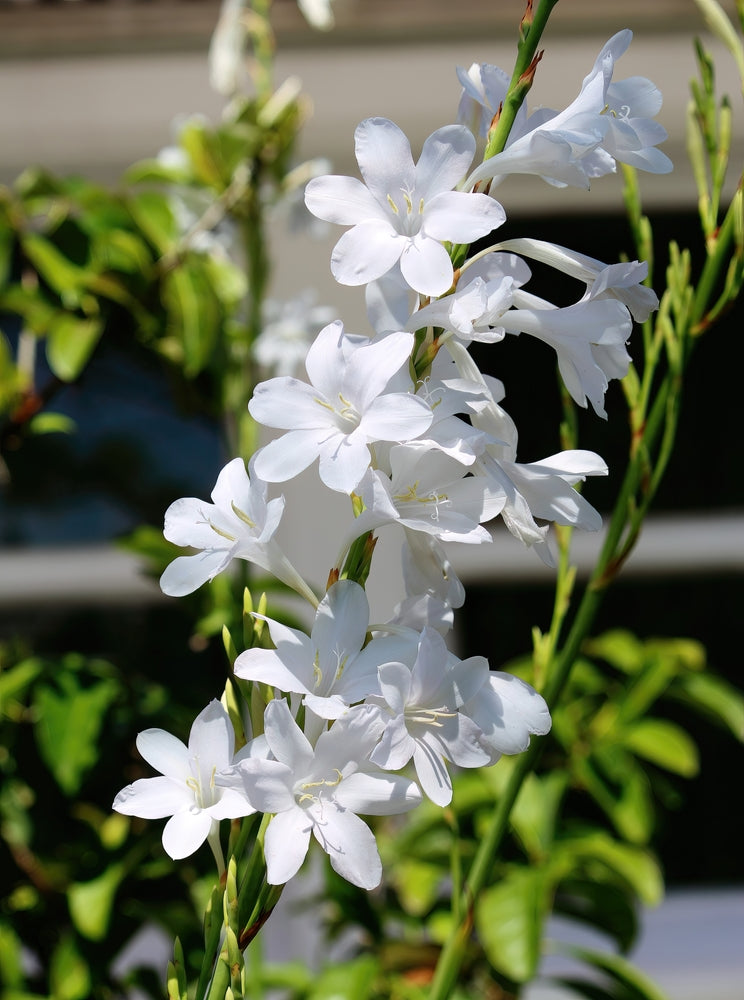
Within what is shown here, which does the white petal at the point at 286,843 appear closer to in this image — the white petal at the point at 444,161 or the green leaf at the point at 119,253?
the white petal at the point at 444,161

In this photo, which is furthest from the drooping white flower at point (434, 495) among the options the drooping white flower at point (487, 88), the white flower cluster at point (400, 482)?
the drooping white flower at point (487, 88)

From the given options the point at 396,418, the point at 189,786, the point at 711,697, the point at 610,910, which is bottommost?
the point at 610,910

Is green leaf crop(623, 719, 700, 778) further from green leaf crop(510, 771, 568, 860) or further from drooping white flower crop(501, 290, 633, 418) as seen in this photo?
drooping white flower crop(501, 290, 633, 418)

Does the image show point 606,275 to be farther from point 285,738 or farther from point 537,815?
point 537,815

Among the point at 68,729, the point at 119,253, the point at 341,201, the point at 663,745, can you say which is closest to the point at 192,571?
the point at 341,201

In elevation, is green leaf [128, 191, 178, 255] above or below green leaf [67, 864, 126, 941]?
above

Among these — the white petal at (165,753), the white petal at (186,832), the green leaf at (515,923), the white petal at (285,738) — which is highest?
the white petal at (285,738)

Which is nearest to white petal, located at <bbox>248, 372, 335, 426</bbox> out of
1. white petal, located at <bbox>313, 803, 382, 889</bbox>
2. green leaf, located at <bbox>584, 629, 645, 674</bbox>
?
white petal, located at <bbox>313, 803, 382, 889</bbox>
